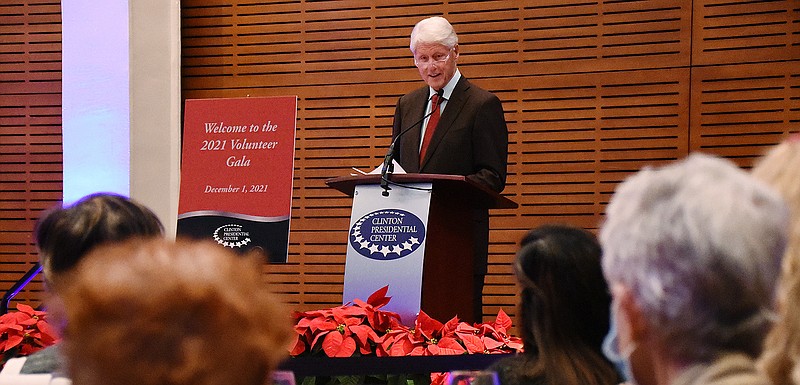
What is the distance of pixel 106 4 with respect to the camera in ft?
20.8

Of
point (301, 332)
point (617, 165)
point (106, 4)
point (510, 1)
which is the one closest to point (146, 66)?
point (106, 4)

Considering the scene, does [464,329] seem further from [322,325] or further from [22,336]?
[22,336]

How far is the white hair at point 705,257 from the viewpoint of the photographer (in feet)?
3.33

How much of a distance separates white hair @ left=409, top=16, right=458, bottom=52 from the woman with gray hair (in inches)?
126

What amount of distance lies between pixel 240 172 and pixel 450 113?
0.93m

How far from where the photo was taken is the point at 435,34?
422cm

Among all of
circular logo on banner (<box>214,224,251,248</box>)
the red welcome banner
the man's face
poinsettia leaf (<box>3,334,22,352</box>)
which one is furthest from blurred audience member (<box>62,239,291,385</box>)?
the man's face

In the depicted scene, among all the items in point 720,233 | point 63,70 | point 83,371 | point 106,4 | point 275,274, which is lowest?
point 275,274

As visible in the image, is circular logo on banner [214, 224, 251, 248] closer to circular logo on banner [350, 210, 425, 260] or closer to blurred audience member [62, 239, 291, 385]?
circular logo on banner [350, 210, 425, 260]

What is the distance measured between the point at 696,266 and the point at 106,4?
5919 millimetres

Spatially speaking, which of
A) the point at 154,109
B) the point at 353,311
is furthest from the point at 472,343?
the point at 154,109

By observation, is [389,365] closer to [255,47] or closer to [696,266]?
[696,266]

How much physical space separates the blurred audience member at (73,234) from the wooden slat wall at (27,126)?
17.5 feet

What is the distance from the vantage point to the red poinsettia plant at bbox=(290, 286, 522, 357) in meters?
3.03
